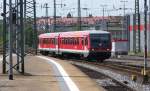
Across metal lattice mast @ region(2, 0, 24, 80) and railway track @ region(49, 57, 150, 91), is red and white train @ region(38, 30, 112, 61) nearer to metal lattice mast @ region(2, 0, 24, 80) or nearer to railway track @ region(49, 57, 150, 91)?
railway track @ region(49, 57, 150, 91)

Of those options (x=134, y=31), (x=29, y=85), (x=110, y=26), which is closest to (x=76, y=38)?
(x=29, y=85)

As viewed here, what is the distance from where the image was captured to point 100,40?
50812 mm

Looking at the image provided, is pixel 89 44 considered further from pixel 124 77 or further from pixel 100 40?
pixel 124 77

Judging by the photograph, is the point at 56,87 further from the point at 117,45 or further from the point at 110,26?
the point at 110,26

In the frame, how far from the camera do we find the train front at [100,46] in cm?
5003

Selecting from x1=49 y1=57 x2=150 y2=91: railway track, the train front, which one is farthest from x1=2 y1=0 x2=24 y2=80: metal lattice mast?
the train front

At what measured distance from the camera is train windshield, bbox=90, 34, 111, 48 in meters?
50.2

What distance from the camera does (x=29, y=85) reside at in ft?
64.7

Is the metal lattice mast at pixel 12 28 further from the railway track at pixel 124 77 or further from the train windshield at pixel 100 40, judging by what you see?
the train windshield at pixel 100 40

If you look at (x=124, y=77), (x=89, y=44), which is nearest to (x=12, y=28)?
(x=124, y=77)

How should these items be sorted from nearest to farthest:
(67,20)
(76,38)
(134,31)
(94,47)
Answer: (94,47), (76,38), (134,31), (67,20)

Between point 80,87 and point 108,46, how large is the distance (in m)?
31.6

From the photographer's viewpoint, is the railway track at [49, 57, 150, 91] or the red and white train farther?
the red and white train

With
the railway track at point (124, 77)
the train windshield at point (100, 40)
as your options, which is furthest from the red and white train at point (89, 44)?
the railway track at point (124, 77)
